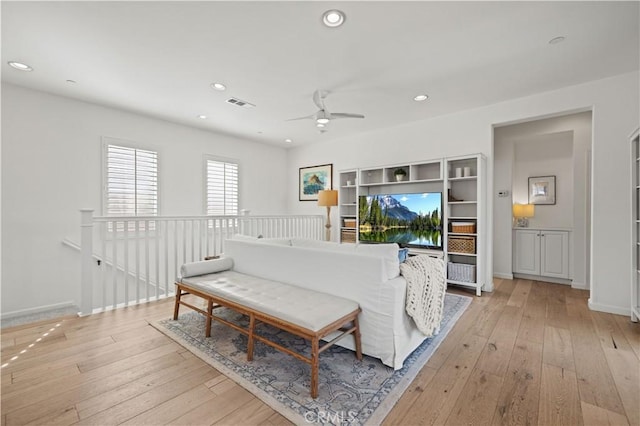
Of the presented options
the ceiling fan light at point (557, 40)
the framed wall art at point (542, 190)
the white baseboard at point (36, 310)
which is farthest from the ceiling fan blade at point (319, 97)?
the white baseboard at point (36, 310)

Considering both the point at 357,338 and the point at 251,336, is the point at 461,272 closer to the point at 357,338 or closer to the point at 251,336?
the point at 357,338

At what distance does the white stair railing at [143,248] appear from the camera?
10.2 ft

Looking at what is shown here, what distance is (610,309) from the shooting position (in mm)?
3168

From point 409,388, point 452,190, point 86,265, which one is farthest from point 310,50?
point 86,265

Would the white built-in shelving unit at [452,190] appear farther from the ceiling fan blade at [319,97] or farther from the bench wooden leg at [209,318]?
the bench wooden leg at [209,318]

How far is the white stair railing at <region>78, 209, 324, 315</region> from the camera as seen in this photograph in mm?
3109

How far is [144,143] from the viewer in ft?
14.8

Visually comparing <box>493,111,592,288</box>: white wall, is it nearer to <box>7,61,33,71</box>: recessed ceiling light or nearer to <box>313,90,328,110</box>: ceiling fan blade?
<box>313,90,328,110</box>: ceiling fan blade

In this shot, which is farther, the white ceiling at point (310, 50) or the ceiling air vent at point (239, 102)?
the ceiling air vent at point (239, 102)

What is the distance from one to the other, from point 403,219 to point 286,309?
311 cm

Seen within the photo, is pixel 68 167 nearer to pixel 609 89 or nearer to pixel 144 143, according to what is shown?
pixel 144 143

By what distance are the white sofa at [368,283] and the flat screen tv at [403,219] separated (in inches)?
85.1

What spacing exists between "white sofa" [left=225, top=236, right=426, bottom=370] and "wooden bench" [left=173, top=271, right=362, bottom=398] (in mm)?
85

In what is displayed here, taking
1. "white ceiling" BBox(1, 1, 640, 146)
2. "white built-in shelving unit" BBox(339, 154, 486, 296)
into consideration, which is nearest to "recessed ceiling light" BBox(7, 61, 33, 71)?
"white ceiling" BBox(1, 1, 640, 146)
